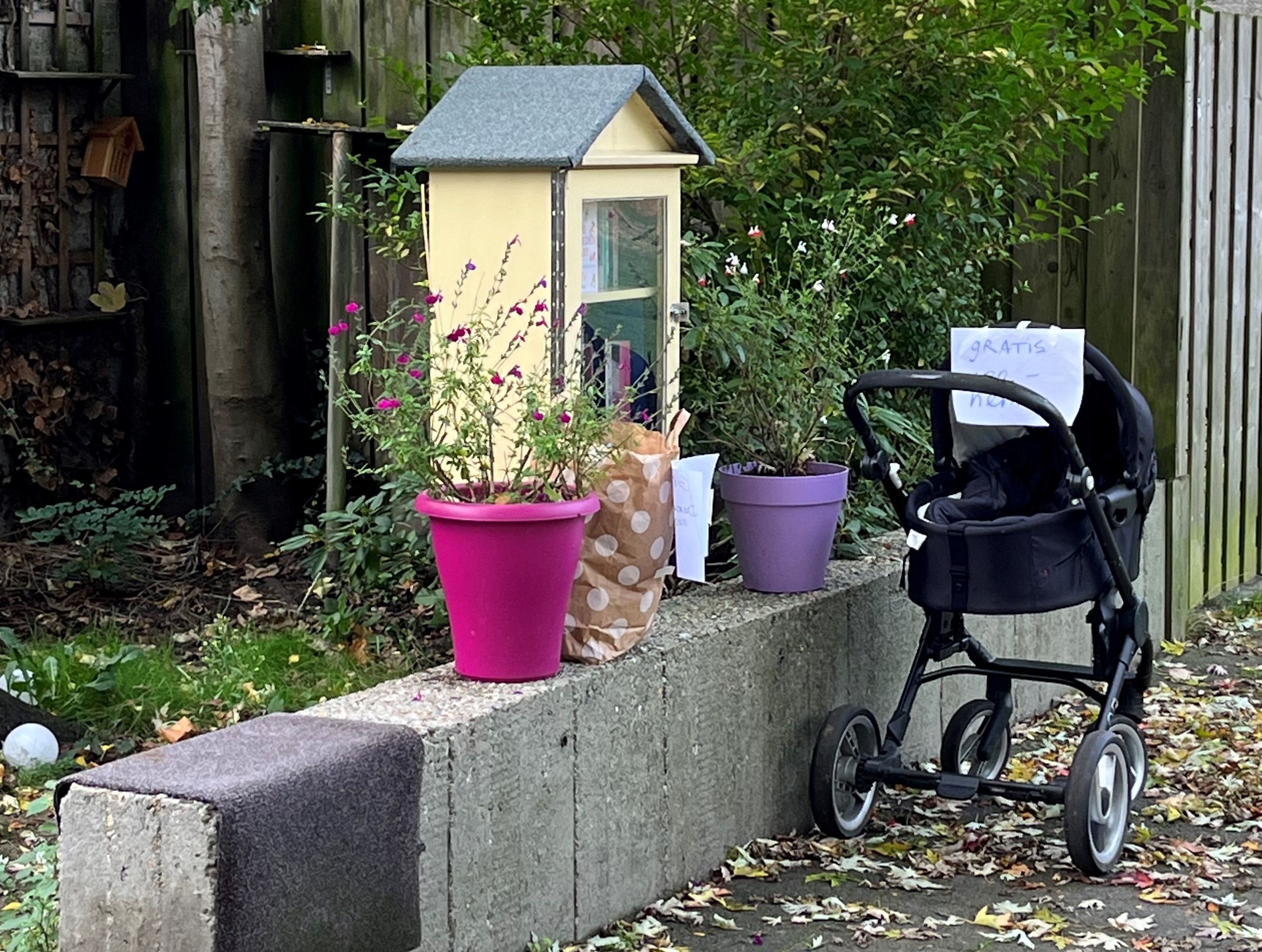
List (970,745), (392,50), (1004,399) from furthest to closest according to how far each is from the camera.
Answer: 1. (392,50)
2. (970,745)
3. (1004,399)

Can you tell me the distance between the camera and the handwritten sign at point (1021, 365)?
13.2 ft

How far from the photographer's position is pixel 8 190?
6.46 meters

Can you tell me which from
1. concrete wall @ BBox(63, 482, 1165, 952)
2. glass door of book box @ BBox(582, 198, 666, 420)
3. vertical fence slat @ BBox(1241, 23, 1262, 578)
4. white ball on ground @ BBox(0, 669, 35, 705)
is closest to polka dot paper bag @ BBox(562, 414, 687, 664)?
concrete wall @ BBox(63, 482, 1165, 952)

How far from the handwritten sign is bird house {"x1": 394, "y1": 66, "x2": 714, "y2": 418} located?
70cm

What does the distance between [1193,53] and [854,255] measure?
6.06ft

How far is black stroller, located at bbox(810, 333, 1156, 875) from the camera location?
12.7ft

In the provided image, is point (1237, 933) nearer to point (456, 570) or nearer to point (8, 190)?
point (456, 570)

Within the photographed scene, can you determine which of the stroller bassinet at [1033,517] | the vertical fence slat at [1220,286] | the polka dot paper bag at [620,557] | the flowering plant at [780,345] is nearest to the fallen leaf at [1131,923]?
the stroller bassinet at [1033,517]

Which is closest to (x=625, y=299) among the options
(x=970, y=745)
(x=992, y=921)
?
(x=970, y=745)

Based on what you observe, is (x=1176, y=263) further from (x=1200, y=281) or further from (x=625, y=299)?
(x=625, y=299)

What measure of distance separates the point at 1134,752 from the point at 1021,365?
98 cm

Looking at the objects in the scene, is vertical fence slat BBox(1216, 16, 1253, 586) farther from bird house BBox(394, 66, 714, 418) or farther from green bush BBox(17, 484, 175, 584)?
green bush BBox(17, 484, 175, 584)

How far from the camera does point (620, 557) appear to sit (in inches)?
142

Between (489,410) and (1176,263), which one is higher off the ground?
(1176,263)
